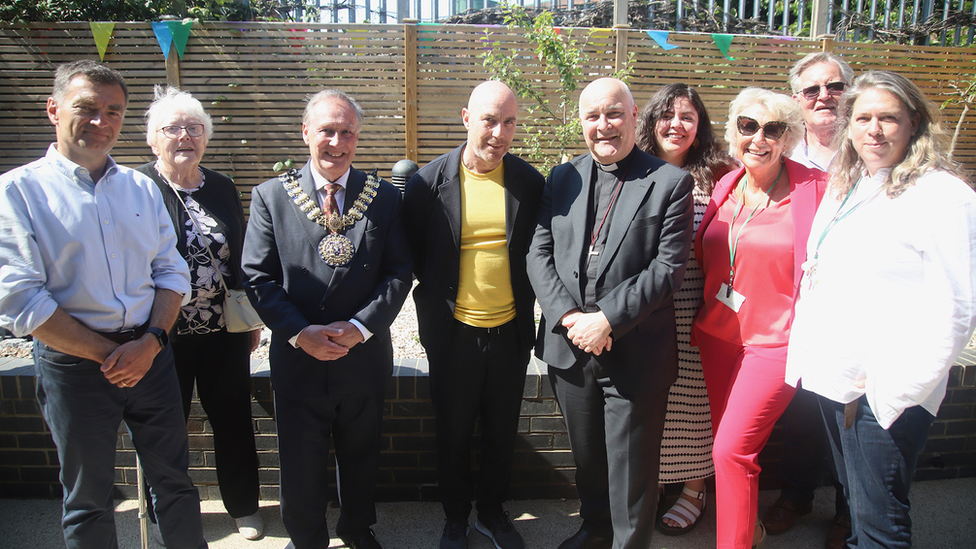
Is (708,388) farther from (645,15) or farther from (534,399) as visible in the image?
(645,15)

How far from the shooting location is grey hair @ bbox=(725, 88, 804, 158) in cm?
229

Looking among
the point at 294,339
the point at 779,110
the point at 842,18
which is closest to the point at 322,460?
the point at 294,339

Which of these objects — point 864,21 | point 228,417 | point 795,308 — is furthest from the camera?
point 864,21

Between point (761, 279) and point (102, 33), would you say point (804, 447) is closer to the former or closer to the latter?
point (761, 279)

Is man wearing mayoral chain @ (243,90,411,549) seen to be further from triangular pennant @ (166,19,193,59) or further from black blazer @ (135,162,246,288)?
triangular pennant @ (166,19,193,59)

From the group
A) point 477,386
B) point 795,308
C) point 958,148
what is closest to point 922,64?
point 958,148

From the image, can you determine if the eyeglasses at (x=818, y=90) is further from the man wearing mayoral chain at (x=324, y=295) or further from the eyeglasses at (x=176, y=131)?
the eyeglasses at (x=176, y=131)

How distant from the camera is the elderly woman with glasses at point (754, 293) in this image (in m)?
2.24

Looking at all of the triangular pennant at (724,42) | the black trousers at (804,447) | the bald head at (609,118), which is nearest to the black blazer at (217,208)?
the bald head at (609,118)

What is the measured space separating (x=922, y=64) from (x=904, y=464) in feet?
27.2

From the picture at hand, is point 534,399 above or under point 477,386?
under

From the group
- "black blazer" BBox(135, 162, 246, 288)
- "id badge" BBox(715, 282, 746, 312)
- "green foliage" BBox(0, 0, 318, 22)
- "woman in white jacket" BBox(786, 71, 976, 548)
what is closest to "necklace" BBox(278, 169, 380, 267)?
"black blazer" BBox(135, 162, 246, 288)

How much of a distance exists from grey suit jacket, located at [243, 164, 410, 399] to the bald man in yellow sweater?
9.8 inches

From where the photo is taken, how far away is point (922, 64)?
25.6 ft
